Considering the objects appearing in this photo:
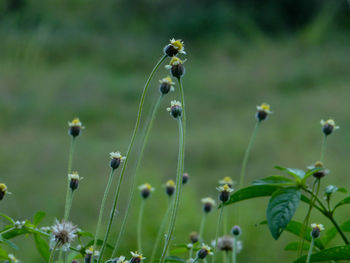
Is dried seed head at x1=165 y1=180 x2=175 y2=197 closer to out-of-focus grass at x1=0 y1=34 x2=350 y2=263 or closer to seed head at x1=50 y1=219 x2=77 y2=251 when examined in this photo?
seed head at x1=50 y1=219 x2=77 y2=251

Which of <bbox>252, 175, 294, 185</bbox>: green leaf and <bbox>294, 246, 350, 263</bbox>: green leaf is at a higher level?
<bbox>252, 175, 294, 185</bbox>: green leaf

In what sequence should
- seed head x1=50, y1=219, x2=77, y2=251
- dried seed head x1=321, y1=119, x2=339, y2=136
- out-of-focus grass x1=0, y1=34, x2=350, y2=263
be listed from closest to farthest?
seed head x1=50, y1=219, x2=77, y2=251 < dried seed head x1=321, y1=119, x2=339, y2=136 < out-of-focus grass x1=0, y1=34, x2=350, y2=263

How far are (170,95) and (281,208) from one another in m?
2.70

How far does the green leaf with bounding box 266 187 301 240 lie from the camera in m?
0.27

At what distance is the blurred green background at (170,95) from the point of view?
1.71 meters

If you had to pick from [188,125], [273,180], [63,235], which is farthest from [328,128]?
[188,125]

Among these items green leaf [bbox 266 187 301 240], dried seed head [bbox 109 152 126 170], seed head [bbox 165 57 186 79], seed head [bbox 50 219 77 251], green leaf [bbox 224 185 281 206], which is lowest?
seed head [bbox 50 219 77 251]

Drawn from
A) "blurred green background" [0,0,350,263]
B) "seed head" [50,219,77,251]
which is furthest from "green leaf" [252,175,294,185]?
"blurred green background" [0,0,350,263]

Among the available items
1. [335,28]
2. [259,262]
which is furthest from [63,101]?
[335,28]

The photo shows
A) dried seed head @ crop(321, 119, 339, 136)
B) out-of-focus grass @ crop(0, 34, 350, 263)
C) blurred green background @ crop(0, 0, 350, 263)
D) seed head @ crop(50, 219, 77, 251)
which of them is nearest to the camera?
seed head @ crop(50, 219, 77, 251)

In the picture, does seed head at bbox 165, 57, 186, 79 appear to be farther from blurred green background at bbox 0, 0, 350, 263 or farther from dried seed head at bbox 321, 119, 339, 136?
blurred green background at bbox 0, 0, 350, 263

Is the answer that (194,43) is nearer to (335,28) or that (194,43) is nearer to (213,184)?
(335,28)

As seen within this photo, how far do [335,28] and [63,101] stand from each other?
2.54 meters

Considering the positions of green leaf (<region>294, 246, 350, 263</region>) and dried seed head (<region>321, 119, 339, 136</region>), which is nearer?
green leaf (<region>294, 246, 350, 263</region>)
